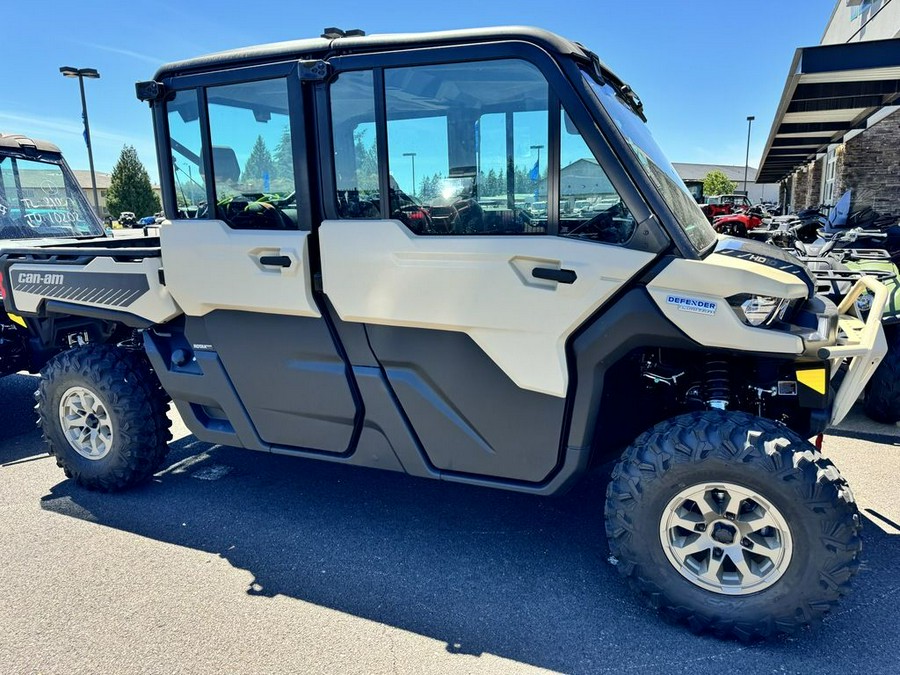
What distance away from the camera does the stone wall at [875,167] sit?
615 inches

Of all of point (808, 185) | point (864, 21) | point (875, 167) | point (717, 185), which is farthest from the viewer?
point (717, 185)

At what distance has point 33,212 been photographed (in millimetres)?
6535

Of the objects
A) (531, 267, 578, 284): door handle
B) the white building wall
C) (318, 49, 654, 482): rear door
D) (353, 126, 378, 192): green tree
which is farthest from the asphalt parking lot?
the white building wall

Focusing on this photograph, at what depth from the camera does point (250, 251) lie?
3.27m

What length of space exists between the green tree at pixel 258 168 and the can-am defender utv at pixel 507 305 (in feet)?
0.04

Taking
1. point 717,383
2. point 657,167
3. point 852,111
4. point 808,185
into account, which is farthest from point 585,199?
point 808,185

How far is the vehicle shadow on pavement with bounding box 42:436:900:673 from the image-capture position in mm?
2635

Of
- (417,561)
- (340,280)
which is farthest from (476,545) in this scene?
(340,280)

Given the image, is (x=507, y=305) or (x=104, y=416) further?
(x=104, y=416)

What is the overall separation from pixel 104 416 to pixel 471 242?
2.85 meters

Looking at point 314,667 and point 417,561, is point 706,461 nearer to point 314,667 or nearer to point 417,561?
point 417,561

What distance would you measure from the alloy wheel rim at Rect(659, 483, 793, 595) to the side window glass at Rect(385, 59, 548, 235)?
1.36 meters

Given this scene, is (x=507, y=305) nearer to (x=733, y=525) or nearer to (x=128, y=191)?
(x=733, y=525)

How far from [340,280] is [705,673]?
2.31 meters
